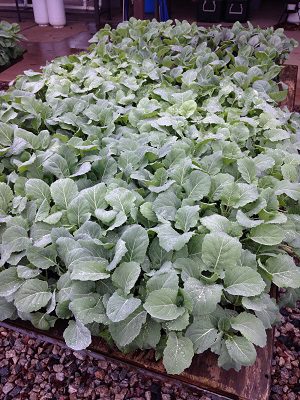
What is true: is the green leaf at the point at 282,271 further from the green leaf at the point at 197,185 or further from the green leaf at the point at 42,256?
the green leaf at the point at 42,256

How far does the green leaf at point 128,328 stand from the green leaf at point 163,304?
0.05m

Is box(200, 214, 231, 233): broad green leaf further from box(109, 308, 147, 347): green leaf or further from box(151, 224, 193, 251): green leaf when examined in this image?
box(109, 308, 147, 347): green leaf

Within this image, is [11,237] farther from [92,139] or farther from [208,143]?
[208,143]

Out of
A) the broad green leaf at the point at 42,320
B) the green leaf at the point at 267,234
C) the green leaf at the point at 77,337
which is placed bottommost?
the broad green leaf at the point at 42,320

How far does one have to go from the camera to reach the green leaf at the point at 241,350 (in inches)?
43.6

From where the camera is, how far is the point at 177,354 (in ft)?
3.62

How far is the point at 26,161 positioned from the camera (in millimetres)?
1744

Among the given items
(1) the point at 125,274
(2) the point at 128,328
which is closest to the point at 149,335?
(2) the point at 128,328

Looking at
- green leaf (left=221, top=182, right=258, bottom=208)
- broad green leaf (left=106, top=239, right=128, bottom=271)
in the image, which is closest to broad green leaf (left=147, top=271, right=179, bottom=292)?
broad green leaf (left=106, top=239, right=128, bottom=271)

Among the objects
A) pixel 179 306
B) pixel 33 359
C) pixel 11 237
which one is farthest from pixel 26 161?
pixel 33 359

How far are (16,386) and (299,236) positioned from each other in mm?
1587

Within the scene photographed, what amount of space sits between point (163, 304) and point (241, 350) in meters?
0.25

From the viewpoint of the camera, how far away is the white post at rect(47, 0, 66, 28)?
7.27 meters

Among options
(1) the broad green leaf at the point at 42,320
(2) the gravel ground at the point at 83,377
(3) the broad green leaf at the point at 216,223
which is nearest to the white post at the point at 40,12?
(2) the gravel ground at the point at 83,377
